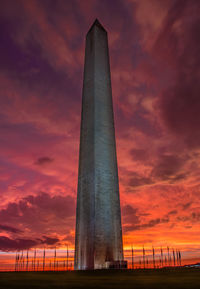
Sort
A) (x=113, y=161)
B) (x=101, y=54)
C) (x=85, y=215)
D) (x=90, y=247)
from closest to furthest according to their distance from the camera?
(x=90, y=247) → (x=85, y=215) → (x=113, y=161) → (x=101, y=54)

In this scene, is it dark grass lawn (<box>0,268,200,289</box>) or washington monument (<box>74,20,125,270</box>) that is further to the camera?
washington monument (<box>74,20,125,270</box>)

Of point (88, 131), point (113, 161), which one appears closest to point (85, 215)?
point (113, 161)

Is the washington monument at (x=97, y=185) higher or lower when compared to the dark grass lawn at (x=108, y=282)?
higher

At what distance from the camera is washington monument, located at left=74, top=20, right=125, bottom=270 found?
20.8 meters

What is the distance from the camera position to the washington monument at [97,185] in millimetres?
20812

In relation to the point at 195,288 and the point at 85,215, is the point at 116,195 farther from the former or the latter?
the point at 195,288

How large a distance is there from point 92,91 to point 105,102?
1676mm

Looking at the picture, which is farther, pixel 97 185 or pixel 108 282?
pixel 97 185

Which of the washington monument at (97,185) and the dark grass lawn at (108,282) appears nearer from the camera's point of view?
the dark grass lawn at (108,282)

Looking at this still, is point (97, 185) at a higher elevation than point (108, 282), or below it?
higher

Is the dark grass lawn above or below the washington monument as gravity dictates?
below

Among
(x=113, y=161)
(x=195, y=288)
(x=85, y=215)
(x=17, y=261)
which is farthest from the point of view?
(x=17, y=261)

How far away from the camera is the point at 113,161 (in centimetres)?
2419

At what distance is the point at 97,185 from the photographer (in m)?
22.0
